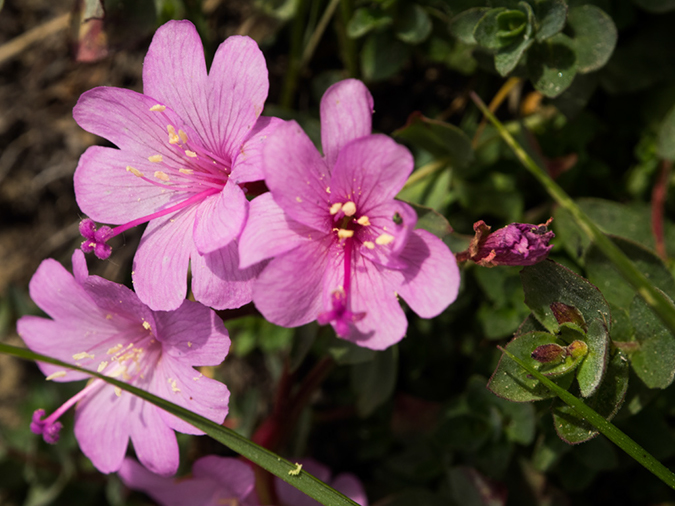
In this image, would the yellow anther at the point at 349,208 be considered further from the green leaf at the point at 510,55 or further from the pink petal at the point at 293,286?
the green leaf at the point at 510,55

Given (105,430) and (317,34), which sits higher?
(317,34)

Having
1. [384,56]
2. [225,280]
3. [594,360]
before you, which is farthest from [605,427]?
[384,56]

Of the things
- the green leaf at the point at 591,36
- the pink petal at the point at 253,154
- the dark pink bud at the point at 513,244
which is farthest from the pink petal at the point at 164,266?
the green leaf at the point at 591,36

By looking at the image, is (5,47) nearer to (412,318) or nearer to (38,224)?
(38,224)

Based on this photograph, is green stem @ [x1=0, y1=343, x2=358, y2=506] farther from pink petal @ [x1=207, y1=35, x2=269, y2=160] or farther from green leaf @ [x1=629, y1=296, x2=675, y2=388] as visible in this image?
green leaf @ [x1=629, y1=296, x2=675, y2=388]

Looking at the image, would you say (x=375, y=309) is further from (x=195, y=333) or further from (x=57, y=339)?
(x=57, y=339)
